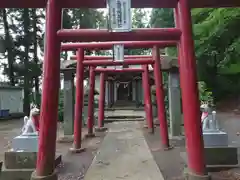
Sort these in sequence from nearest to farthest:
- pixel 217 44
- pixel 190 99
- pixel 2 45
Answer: pixel 190 99 < pixel 217 44 < pixel 2 45

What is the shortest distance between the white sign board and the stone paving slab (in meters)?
2.86

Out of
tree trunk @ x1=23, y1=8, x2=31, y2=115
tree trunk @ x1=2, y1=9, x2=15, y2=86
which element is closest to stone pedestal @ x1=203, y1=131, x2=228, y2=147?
tree trunk @ x1=23, y1=8, x2=31, y2=115

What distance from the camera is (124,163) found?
687 centimetres

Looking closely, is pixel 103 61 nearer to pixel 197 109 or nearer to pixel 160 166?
pixel 160 166

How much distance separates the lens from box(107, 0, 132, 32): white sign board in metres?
4.89

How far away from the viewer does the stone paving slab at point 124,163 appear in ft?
19.0

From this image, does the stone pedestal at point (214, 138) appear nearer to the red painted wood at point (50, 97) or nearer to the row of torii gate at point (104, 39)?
the row of torii gate at point (104, 39)

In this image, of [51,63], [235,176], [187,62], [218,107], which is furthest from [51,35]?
[218,107]

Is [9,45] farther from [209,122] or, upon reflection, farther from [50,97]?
[209,122]

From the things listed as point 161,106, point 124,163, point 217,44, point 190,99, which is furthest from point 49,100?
point 217,44

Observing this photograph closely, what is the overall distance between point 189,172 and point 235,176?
1.29m

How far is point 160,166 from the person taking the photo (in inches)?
258

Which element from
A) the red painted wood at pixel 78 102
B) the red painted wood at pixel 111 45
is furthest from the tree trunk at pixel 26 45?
the red painted wood at pixel 111 45

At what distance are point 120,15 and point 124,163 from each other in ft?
11.8
